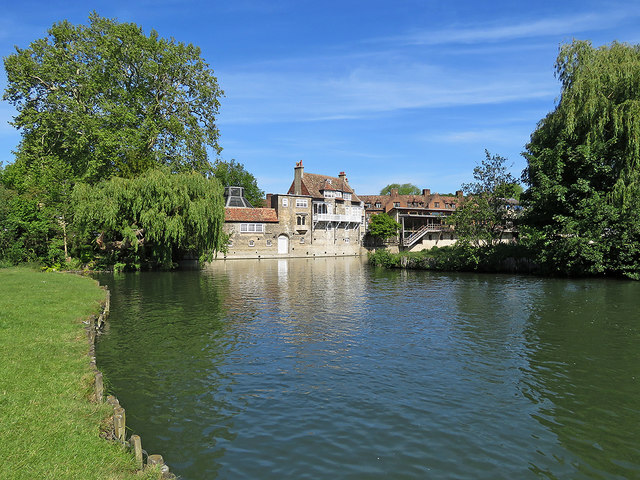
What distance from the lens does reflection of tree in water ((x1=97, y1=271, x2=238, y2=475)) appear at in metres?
7.57

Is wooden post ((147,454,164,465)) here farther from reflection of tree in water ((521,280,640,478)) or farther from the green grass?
reflection of tree in water ((521,280,640,478))

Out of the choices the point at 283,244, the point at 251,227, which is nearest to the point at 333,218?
the point at 283,244

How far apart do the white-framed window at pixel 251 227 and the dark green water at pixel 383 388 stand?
42076 millimetres

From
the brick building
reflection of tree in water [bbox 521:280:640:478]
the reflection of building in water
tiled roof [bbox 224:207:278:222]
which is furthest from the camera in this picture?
the brick building

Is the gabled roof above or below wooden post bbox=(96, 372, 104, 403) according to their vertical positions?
above

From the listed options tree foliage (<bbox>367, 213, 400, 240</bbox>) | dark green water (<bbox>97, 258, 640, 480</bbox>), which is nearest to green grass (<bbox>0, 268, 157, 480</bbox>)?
dark green water (<bbox>97, 258, 640, 480</bbox>)

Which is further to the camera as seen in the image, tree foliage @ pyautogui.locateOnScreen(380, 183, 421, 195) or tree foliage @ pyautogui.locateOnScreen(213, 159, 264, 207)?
tree foliage @ pyautogui.locateOnScreen(380, 183, 421, 195)

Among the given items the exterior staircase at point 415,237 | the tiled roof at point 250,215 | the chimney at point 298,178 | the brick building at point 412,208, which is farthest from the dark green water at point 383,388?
the brick building at point 412,208

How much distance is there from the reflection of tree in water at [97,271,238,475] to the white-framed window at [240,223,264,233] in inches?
1588

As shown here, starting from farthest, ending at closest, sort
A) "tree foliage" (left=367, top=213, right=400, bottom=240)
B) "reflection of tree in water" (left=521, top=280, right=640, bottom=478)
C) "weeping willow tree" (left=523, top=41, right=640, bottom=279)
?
"tree foliage" (left=367, top=213, right=400, bottom=240), "weeping willow tree" (left=523, top=41, right=640, bottom=279), "reflection of tree in water" (left=521, top=280, right=640, bottom=478)

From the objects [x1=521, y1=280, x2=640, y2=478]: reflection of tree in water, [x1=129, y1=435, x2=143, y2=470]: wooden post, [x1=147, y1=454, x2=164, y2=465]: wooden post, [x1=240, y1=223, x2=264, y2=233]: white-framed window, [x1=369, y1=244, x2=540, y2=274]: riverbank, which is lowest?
[x1=521, y1=280, x2=640, y2=478]: reflection of tree in water

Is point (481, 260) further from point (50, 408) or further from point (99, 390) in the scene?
point (50, 408)

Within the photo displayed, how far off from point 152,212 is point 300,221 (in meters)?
36.8

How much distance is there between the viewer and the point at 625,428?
308 inches
